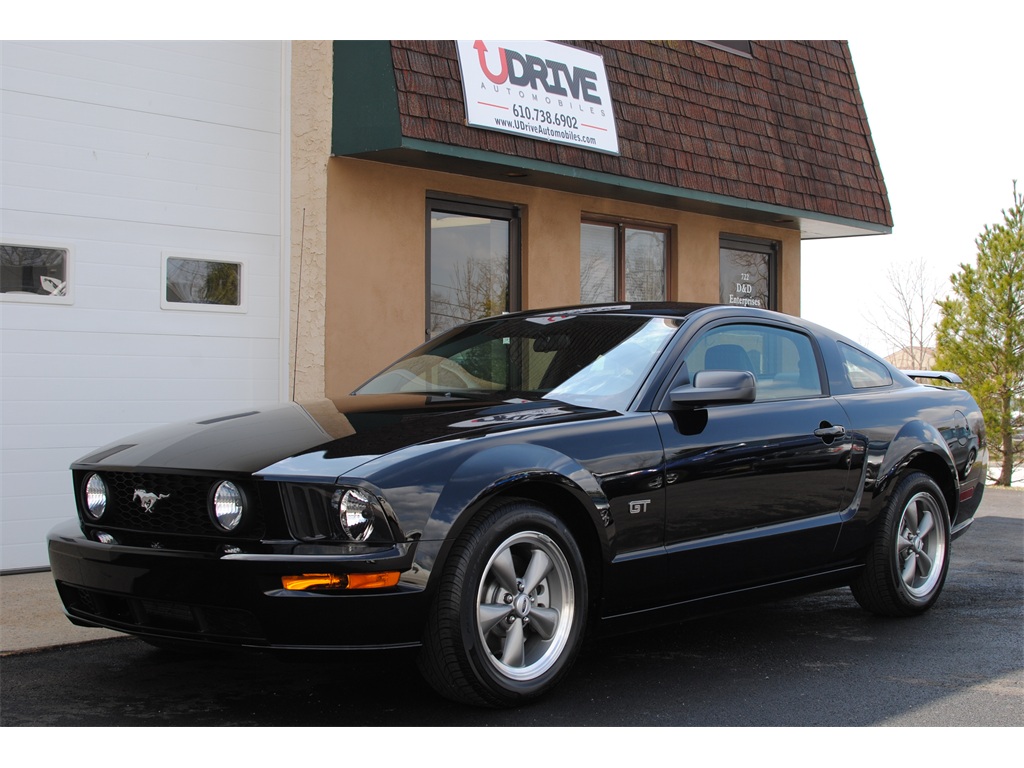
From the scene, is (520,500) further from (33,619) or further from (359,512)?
(33,619)

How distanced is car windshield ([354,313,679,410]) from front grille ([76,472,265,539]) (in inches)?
56.1

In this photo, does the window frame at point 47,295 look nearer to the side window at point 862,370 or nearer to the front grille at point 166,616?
the front grille at point 166,616

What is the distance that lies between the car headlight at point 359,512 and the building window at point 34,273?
477cm

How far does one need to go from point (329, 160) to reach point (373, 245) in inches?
29.8

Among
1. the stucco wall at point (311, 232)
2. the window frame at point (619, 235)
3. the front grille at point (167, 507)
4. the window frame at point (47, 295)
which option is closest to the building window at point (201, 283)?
the stucco wall at point (311, 232)

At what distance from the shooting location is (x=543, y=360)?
17.6 ft

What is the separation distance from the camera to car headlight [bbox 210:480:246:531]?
404 centimetres

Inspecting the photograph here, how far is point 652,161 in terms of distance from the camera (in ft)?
35.3

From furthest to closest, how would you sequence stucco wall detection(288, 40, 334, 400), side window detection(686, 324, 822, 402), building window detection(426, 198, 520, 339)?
building window detection(426, 198, 520, 339)
stucco wall detection(288, 40, 334, 400)
side window detection(686, 324, 822, 402)

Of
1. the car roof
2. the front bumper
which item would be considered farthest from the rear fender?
the front bumper

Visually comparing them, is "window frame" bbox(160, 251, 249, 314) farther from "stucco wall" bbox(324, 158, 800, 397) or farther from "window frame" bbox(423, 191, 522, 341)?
"window frame" bbox(423, 191, 522, 341)

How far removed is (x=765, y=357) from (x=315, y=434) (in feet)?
7.81

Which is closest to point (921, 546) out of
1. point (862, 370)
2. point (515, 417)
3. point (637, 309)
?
point (862, 370)

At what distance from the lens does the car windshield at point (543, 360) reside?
5.05 metres
